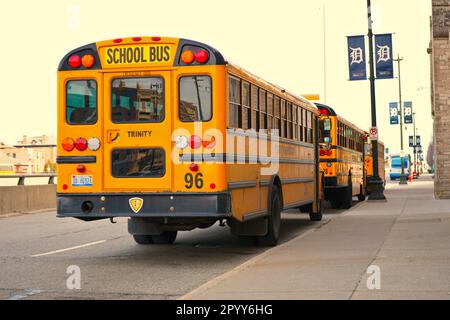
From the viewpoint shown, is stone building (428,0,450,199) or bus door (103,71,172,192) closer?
bus door (103,71,172,192)

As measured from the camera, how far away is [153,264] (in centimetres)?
1114

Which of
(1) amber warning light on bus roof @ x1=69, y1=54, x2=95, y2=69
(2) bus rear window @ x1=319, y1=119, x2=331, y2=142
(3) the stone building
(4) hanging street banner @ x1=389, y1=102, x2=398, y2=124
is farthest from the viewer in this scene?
(4) hanging street banner @ x1=389, y1=102, x2=398, y2=124

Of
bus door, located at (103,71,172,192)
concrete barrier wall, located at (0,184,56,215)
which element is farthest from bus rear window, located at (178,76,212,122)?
concrete barrier wall, located at (0,184,56,215)

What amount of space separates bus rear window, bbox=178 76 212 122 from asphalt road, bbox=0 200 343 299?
217cm

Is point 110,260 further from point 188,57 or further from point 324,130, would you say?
point 324,130

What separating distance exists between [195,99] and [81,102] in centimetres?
178

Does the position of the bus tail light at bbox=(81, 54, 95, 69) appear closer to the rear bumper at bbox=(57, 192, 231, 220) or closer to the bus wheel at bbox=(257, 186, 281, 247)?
the rear bumper at bbox=(57, 192, 231, 220)

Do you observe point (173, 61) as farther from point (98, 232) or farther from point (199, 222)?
point (98, 232)

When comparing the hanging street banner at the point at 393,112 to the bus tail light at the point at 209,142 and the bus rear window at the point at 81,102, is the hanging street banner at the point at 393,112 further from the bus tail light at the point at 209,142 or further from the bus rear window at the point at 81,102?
the bus tail light at the point at 209,142

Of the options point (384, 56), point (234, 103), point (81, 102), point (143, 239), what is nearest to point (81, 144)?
point (81, 102)

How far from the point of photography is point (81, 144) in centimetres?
1108

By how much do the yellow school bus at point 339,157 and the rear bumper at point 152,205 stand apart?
9370mm

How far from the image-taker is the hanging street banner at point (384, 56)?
98.5ft

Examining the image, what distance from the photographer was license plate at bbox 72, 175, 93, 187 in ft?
36.2
